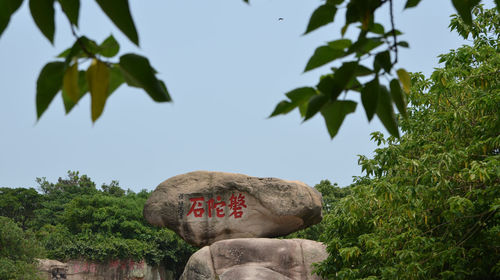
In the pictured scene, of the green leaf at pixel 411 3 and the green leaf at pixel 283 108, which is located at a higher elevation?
the green leaf at pixel 411 3

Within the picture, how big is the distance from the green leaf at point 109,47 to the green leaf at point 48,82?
0.04m

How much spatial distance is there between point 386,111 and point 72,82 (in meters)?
0.33

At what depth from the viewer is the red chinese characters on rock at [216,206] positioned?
7359 mm

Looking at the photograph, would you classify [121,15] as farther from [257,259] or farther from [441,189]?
[257,259]

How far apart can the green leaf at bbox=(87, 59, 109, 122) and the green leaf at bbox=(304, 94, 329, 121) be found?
20cm

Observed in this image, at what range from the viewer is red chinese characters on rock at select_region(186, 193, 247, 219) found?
24.1ft

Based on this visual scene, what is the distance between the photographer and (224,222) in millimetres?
7395

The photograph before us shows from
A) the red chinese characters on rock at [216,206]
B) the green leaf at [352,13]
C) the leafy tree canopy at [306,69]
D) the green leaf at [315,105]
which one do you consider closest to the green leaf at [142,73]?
the leafy tree canopy at [306,69]

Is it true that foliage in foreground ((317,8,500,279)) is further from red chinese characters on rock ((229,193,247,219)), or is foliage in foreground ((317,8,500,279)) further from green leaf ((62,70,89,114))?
green leaf ((62,70,89,114))

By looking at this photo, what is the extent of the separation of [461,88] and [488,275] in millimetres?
1568

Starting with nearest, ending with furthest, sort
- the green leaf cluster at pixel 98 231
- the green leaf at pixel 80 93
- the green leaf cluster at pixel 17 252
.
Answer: the green leaf at pixel 80 93, the green leaf cluster at pixel 17 252, the green leaf cluster at pixel 98 231

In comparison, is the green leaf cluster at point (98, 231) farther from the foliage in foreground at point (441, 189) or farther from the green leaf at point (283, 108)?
the green leaf at point (283, 108)

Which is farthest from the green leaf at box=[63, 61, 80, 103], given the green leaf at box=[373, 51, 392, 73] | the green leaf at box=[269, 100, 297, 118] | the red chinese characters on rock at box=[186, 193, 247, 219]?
the red chinese characters on rock at box=[186, 193, 247, 219]

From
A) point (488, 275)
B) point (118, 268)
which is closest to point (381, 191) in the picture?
point (488, 275)
